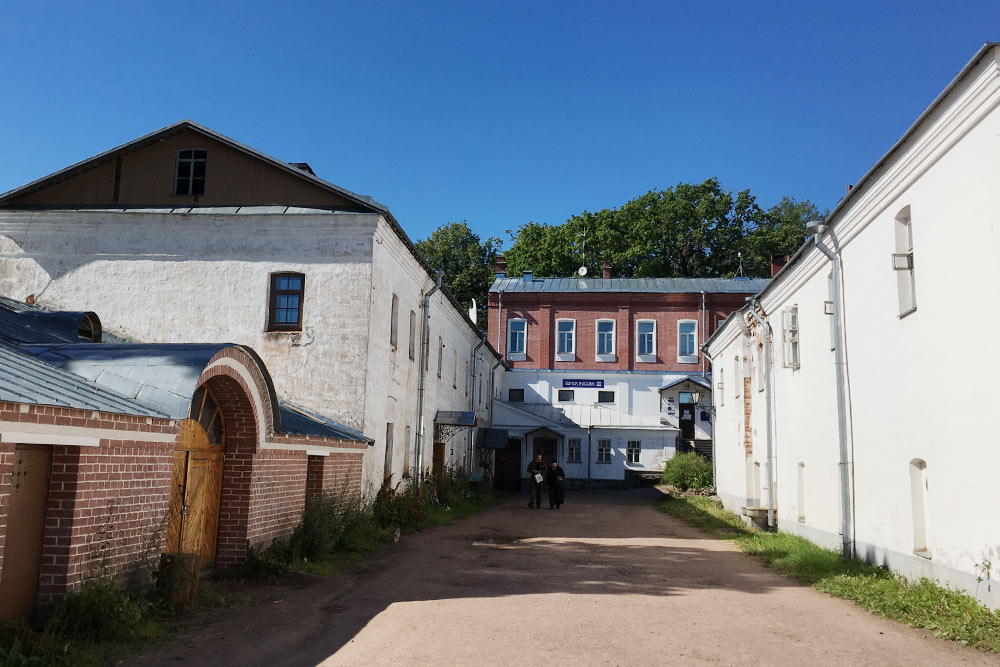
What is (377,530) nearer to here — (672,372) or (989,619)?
(989,619)

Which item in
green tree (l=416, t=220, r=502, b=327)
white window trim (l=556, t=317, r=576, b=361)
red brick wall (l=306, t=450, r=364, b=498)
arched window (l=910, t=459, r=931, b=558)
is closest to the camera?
arched window (l=910, t=459, r=931, b=558)

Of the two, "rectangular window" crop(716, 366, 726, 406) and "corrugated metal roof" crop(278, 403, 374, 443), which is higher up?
"rectangular window" crop(716, 366, 726, 406)

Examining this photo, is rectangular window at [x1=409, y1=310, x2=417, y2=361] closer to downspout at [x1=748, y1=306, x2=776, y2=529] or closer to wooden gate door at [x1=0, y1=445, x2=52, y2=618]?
downspout at [x1=748, y1=306, x2=776, y2=529]

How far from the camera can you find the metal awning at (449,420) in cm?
2277

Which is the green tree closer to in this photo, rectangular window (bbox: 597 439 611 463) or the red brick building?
rectangular window (bbox: 597 439 611 463)

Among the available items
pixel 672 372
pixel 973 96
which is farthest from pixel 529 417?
pixel 973 96

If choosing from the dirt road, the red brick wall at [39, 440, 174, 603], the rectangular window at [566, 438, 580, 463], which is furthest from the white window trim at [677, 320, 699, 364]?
the red brick wall at [39, 440, 174, 603]

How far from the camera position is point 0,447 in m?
5.73

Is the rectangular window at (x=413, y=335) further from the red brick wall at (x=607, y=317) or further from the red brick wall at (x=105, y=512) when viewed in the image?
the red brick wall at (x=607, y=317)

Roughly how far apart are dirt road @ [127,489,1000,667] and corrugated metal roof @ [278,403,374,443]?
224 cm

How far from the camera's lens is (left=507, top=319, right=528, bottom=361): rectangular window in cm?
3819

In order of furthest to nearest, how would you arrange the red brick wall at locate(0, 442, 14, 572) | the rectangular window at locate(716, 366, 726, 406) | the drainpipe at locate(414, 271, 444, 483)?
the rectangular window at locate(716, 366, 726, 406), the drainpipe at locate(414, 271, 444, 483), the red brick wall at locate(0, 442, 14, 572)

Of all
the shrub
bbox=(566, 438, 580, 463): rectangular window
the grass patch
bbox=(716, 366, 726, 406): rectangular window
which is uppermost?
bbox=(716, 366, 726, 406): rectangular window

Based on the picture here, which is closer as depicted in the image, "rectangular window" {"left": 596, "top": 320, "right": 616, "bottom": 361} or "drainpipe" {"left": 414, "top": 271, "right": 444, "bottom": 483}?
"drainpipe" {"left": 414, "top": 271, "right": 444, "bottom": 483}
